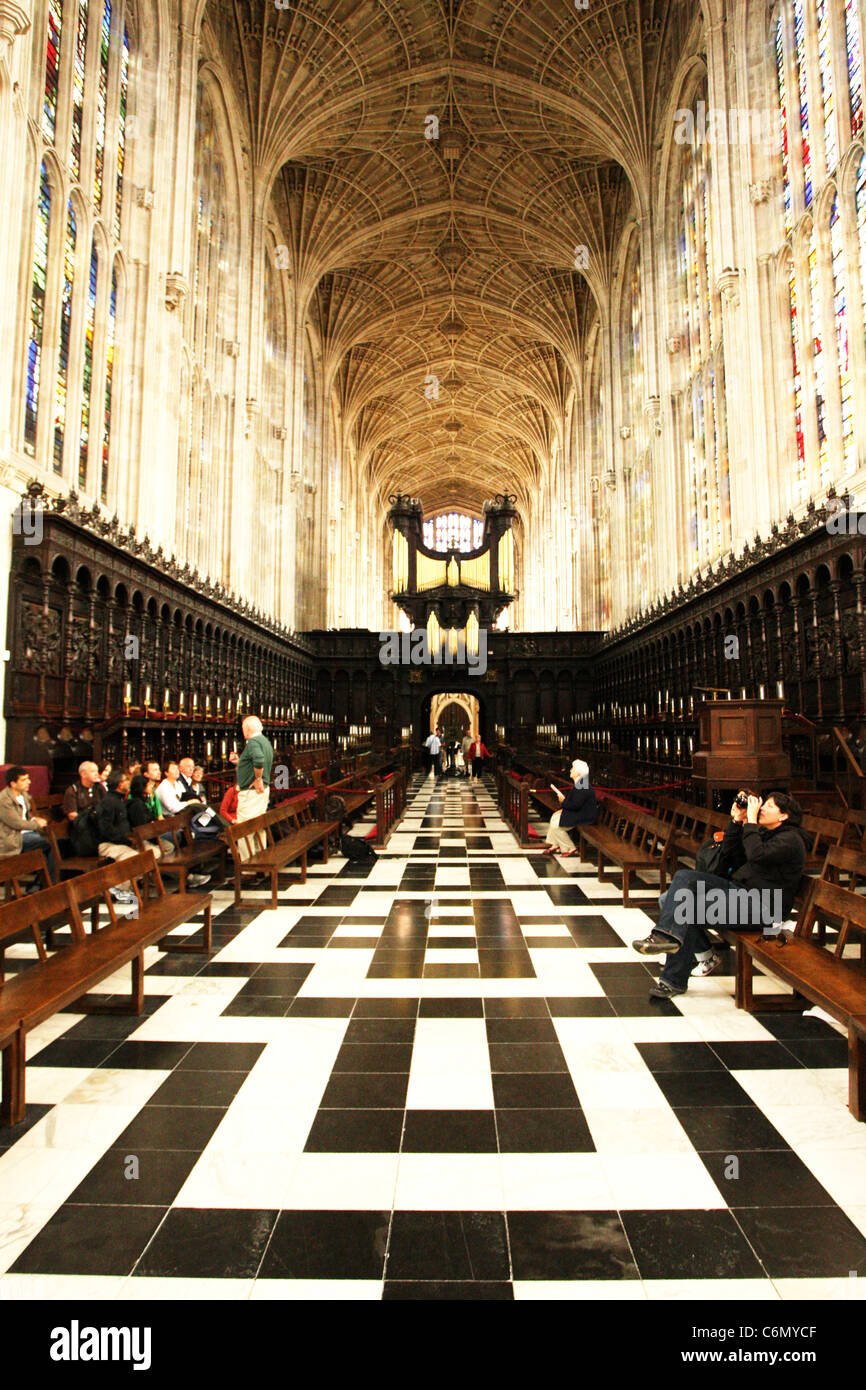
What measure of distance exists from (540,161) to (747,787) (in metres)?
24.5

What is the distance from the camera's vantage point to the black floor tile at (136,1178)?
2.38m

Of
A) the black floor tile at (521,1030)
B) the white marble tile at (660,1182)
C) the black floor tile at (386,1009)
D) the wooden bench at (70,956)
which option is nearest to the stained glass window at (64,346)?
the wooden bench at (70,956)

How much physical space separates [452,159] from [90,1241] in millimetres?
29909

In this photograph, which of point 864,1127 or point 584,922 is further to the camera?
point 584,922

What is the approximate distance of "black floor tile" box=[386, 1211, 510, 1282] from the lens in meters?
2.04

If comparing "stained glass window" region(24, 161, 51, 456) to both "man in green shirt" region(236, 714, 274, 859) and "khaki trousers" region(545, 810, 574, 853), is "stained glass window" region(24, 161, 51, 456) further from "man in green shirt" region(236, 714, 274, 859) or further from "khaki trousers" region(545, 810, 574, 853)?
"khaki trousers" region(545, 810, 574, 853)

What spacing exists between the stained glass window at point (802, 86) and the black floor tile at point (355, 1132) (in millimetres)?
14597

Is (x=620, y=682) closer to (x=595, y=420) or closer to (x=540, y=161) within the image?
(x=595, y=420)

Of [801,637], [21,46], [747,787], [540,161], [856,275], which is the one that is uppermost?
[540,161]

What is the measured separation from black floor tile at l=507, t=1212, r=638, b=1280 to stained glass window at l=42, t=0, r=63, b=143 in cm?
1393

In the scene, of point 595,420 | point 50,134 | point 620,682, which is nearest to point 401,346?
point 595,420

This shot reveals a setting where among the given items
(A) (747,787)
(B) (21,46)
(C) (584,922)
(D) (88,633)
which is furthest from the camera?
(D) (88,633)

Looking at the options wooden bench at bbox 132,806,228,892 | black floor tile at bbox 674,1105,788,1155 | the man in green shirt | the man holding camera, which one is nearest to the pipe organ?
the man in green shirt

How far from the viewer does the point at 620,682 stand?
80.6 feet
